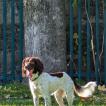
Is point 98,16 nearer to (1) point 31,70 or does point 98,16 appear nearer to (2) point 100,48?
(2) point 100,48

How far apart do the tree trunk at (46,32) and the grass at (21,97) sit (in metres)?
0.70

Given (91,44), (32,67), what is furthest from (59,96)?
(91,44)

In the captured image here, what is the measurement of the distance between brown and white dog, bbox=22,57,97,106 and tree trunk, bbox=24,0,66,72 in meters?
2.27

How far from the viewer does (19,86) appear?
11.4 m

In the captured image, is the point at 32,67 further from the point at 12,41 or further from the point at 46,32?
the point at 12,41

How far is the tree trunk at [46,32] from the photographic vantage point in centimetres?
1127

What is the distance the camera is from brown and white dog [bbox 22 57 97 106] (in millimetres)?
8328

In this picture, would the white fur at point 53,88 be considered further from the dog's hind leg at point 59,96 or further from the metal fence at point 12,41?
the metal fence at point 12,41

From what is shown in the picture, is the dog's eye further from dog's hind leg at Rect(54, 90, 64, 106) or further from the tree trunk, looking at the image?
the tree trunk

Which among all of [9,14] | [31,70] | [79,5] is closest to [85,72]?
[79,5]

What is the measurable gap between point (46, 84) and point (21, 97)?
2219 millimetres

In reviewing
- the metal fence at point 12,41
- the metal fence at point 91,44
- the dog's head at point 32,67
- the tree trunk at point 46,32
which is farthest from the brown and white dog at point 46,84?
the metal fence at point 12,41

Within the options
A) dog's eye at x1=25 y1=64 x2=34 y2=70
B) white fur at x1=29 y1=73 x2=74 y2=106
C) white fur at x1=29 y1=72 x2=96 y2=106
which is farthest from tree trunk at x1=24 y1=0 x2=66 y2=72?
dog's eye at x1=25 y1=64 x2=34 y2=70

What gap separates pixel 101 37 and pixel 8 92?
2.67 m
